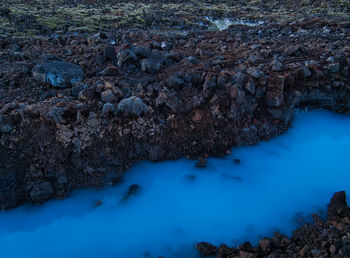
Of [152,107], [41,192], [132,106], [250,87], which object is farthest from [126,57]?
[41,192]

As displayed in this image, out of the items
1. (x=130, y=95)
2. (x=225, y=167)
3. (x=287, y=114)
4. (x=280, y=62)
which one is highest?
(x=280, y=62)

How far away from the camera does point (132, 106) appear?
29.7 ft

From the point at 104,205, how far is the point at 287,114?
303 inches

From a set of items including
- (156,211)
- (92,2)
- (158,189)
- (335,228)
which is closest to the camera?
(335,228)

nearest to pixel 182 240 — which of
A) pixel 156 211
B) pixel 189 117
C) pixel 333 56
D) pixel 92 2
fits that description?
pixel 156 211

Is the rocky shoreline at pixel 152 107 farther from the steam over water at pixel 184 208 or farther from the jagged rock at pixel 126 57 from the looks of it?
the steam over water at pixel 184 208

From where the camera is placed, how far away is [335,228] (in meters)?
6.14

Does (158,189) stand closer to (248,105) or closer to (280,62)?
(248,105)

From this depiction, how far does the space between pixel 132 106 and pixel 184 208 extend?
3652 millimetres

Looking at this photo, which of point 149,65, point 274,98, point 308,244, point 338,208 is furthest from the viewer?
point 149,65

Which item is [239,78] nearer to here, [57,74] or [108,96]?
[108,96]

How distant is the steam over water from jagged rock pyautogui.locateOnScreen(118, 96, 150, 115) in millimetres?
1807

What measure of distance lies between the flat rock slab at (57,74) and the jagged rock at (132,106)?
248cm

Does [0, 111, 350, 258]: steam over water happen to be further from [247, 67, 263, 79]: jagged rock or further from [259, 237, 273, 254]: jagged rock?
[247, 67, 263, 79]: jagged rock
